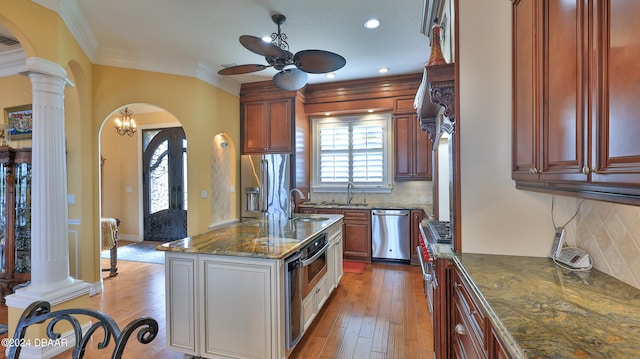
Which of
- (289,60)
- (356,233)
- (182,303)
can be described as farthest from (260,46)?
(356,233)

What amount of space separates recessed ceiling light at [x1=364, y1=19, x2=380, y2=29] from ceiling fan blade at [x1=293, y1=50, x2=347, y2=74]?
95 cm

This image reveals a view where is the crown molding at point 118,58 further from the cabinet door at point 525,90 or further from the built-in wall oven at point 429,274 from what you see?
the built-in wall oven at point 429,274

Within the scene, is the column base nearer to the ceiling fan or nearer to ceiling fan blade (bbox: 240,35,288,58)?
the ceiling fan

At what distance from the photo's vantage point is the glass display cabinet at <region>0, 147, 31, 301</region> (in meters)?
3.13

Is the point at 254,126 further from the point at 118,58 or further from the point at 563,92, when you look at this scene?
the point at 563,92

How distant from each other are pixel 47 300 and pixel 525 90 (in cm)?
355

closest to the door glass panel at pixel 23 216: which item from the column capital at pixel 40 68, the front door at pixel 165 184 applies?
the column capital at pixel 40 68

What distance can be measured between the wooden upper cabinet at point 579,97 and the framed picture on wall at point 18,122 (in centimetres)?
504

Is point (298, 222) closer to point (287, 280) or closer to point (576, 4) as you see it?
point (287, 280)

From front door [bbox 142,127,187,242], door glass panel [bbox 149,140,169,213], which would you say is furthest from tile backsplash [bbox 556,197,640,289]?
door glass panel [bbox 149,140,169,213]

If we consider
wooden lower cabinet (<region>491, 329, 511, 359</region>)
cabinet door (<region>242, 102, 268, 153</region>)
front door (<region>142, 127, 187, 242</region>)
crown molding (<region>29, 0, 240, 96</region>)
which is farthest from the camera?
front door (<region>142, 127, 187, 242</region>)

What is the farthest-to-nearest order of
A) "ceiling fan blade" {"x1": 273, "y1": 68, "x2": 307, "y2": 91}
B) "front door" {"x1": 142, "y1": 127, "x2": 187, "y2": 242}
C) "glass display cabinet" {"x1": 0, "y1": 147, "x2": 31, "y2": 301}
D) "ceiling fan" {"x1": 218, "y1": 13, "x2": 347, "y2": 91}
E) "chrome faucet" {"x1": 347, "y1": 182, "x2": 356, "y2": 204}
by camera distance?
1. "front door" {"x1": 142, "y1": 127, "x2": 187, "y2": 242}
2. "chrome faucet" {"x1": 347, "y1": 182, "x2": 356, "y2": 204}
3. "glass display cabinet" {"x1": 0, "y1": 147, "x2": 31, "y2": 301}
4. "ceiling fan blade" {"x1": 273, "y1": 68, "x2": 307, "y2": 91}
5. "ceiling fan" {"x1": 218, "y1": 13, "x2": 347, "y2": 91}

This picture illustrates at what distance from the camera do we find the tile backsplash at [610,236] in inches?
48.6

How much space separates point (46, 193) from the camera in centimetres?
233
